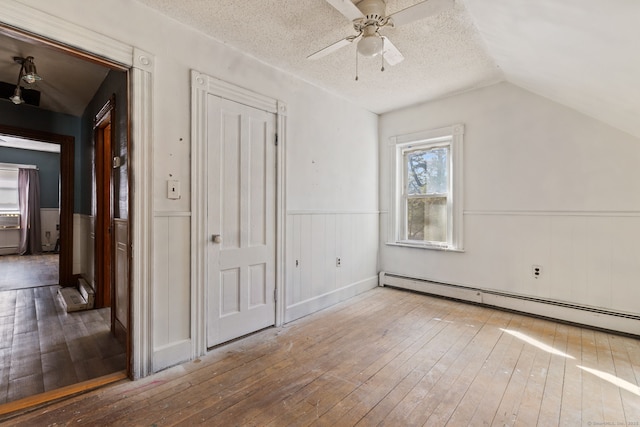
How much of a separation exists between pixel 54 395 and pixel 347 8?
2946mm

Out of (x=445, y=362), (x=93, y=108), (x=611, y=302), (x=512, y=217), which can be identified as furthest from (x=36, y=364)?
(x=611, y=302)

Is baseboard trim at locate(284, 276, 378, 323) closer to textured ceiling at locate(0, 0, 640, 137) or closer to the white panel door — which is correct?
the white panel door

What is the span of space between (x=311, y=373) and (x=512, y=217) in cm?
274

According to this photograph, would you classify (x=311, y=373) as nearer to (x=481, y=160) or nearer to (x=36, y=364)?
(x=36, y=364)

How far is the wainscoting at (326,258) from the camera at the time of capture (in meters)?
3.01

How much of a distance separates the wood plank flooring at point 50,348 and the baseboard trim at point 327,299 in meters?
1.45

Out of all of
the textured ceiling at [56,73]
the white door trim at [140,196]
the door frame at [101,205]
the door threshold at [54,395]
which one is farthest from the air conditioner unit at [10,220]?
the white door trim at [140,196]

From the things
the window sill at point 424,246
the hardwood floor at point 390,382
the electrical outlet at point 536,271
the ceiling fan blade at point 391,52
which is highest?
the ceiling fan blade at point 391,52

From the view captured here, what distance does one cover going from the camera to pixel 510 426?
153 cm

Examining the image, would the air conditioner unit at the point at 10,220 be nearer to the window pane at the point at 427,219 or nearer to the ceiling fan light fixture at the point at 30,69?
the ceiling fan light fixture at the point at 30,69

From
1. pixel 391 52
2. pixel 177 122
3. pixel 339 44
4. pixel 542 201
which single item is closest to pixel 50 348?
pixel 177 122

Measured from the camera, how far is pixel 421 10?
1735mm

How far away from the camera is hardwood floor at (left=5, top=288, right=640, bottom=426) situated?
160 centimetres

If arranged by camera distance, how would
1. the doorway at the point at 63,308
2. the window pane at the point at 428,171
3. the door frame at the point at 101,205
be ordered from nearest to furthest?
the doorway at the point at 63,308, the door frame at the point at 101,205, the window pane at the point at 428,171
